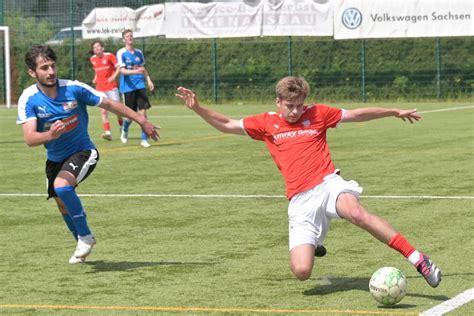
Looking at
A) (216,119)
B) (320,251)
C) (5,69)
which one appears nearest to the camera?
(216,119)

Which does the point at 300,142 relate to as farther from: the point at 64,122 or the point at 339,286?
the point at 64,122

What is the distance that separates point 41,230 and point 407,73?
93.3 ft

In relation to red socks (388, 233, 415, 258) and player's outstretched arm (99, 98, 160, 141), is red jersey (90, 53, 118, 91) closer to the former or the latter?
player's outstretched arm (99, 98, 160, 141)

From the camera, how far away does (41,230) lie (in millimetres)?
11680

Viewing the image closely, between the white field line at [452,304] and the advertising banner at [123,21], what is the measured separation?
106 feet

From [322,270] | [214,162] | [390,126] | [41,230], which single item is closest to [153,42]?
[390,126]

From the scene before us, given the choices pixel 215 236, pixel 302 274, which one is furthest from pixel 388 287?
pixel 215 236

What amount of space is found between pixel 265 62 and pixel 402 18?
5499mm

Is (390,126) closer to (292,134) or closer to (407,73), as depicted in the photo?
(407,73)

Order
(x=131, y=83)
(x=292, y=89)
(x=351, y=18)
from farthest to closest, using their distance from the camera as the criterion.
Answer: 1. (x=351, y=18)
2. (x=131, y=83)
3. (x=292, y=89)

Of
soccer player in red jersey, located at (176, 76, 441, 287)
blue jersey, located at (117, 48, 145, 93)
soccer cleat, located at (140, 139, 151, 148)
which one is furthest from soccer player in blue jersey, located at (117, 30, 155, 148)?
soccer player in red jersey, located at (176, 76, 441, 287)

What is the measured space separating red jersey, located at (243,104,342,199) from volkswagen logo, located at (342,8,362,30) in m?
29.1

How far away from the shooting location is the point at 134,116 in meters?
9.45

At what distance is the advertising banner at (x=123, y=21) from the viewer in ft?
130
